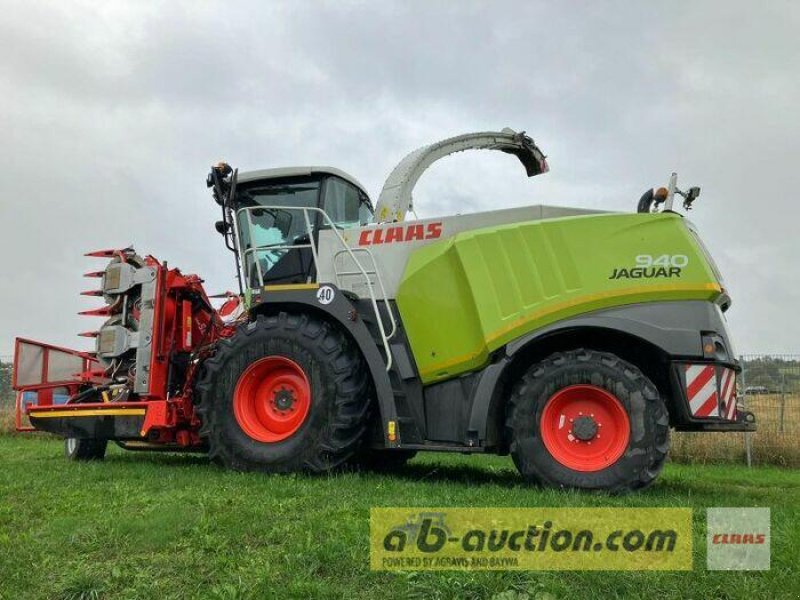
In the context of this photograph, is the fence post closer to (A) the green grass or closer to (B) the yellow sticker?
(A) the green grass

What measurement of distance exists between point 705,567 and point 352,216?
5252mm

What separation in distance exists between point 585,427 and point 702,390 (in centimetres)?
95

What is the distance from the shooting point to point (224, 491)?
5.20 m

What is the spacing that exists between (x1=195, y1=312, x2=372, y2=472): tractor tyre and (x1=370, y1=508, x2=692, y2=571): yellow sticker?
1896 mm

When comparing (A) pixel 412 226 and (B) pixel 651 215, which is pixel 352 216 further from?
(B) pixel 651 215

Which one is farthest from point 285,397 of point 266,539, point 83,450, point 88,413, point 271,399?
point 83,450

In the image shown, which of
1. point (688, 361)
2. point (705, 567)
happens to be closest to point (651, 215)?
point (688, 361)

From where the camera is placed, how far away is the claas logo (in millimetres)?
6281

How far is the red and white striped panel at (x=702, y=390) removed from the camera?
5.22 meters

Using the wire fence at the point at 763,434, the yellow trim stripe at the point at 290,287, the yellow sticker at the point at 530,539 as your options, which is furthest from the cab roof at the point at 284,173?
the wire fence at the point at 763,434

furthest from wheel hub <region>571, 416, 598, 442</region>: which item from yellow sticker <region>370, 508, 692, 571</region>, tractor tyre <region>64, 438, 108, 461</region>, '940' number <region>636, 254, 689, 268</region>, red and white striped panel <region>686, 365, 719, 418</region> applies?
tractor tyre <region>64, 438, 108, 461</region>

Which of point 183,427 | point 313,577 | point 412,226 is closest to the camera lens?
point 313,577

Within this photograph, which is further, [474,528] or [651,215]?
[651,215]

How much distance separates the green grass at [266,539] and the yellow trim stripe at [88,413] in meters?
0.92
